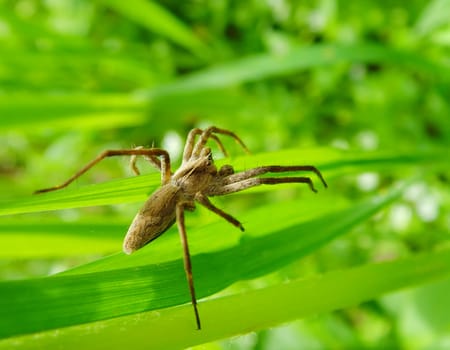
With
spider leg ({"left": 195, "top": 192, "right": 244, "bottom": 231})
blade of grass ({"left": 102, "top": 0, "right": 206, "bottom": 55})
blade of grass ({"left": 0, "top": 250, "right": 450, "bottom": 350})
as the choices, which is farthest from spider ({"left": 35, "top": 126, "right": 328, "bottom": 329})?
blade of grass ({"left": 102, "top": 0, "right": 206, "bottom": 55})

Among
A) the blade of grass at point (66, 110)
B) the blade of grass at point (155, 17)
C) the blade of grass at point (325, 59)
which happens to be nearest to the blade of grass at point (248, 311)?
the blade of grass at point (325, 59)

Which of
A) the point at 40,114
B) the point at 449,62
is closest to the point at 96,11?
the point at 40,114

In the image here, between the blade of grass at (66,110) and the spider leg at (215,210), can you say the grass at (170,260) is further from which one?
the blade of grass at (66,110)

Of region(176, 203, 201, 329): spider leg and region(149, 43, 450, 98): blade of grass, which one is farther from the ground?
region(149, 43, 450, 98): blade of grass

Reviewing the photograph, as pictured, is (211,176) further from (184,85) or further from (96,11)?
(96,11)

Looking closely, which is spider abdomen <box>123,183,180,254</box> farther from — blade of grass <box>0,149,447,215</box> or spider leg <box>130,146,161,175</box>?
spider leg <box>130,146,161,175</box>

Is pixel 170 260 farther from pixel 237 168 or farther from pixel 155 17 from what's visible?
pixel 155 17

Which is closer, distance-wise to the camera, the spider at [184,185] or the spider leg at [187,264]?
the spider leg at [187,264]
